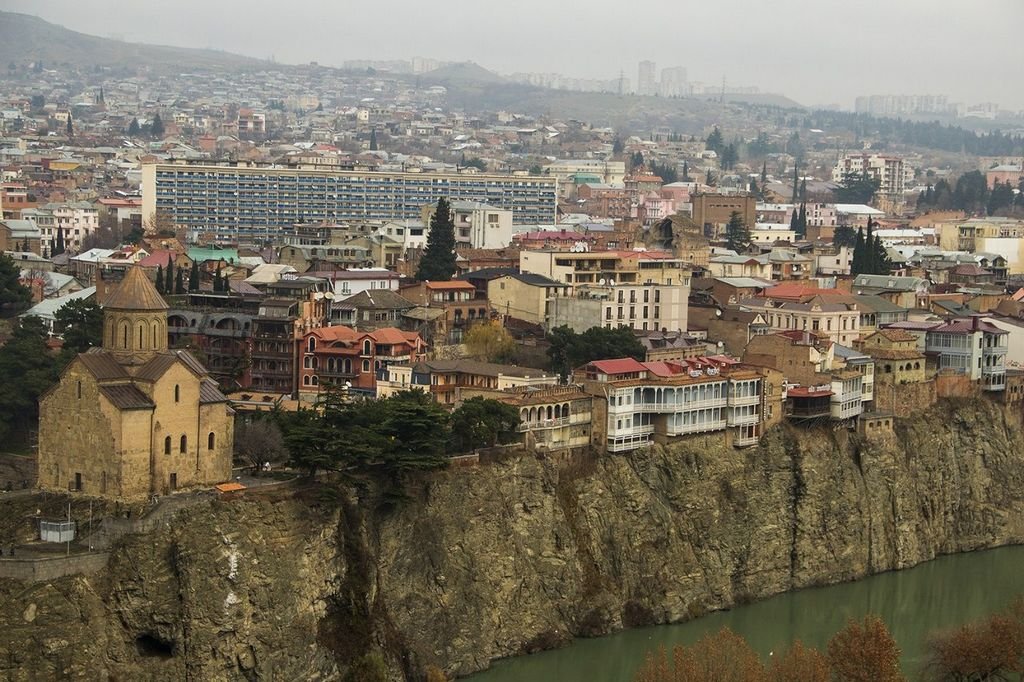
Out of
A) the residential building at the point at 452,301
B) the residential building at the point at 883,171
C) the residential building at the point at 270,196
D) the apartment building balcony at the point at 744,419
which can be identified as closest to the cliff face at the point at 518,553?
the apartment building balcony at the point at 744,419

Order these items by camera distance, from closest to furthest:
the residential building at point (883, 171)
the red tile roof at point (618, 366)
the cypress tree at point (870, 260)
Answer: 1. the red tile roof at point (618, 366)
2. the cypress tree at point (870, 260)
3. the residential building at point (883, 171)

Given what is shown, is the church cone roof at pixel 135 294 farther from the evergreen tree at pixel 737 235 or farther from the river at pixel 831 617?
the evergreen tree at pixel 737 235

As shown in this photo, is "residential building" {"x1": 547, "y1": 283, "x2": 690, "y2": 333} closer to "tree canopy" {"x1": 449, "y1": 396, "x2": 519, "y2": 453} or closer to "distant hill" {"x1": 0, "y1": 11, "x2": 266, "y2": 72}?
"tree canopy" {"x1": 449, "y1": 396, "x2": 519, "y2": 453}

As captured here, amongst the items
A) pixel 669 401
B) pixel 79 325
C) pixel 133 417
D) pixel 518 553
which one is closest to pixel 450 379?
pixel 669 401

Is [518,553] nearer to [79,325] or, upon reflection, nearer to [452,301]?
[79,325]

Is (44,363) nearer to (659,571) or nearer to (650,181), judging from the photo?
(659,571)

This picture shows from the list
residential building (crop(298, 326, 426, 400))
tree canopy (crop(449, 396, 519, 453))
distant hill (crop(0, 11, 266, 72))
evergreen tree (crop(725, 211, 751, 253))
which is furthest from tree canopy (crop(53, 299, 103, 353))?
distant hill (crop(0, 11, 266, 72))
